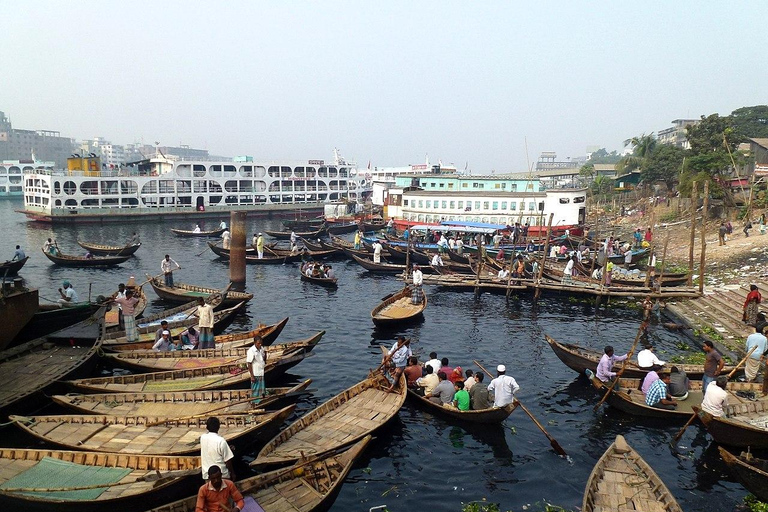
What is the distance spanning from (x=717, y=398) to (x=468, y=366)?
29.5ft

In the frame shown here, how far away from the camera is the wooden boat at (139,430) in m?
11.6

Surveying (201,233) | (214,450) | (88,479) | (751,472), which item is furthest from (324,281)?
(201,233)

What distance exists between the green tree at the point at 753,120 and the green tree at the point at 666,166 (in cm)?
1151

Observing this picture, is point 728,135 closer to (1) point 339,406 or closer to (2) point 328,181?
(1) point 339,406

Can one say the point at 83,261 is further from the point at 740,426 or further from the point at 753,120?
the point at 753,120

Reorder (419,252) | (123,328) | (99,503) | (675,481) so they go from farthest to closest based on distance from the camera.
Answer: (419,252), (123,328), (675,481), (99,503)

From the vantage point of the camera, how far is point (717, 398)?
41.9ft

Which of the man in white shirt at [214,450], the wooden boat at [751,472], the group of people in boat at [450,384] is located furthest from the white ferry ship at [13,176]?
the wooden boat at [751,472]

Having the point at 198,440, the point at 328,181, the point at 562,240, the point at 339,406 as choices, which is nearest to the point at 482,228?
the point at 562,240

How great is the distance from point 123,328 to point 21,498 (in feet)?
41.9

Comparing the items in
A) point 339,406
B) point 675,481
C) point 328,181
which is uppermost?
point 328,181

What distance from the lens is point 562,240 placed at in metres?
46.4

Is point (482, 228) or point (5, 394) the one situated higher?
point (482, 228)

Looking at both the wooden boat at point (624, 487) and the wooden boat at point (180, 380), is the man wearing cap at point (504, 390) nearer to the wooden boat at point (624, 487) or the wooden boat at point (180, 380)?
the wooden boat at point (624, 487)
